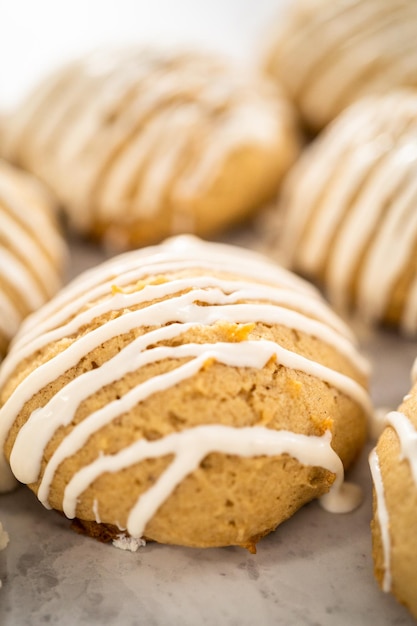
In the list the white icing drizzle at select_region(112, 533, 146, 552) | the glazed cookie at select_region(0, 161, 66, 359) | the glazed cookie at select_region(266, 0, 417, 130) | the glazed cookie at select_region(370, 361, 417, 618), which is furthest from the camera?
the glazed cookie at select_region(266, 0, 417, 130)

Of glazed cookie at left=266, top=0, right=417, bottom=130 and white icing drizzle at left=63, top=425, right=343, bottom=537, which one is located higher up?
glazed cookie at left=266, top=0, right=417, bottom=130

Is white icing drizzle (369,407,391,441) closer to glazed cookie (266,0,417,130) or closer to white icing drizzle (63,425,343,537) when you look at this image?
white icing drizzle (63,425,343,537)

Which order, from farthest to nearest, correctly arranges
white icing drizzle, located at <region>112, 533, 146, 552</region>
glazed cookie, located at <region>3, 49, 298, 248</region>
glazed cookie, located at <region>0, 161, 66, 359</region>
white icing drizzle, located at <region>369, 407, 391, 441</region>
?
glazed cookie, located at <region>3, 49, 298, 248</region>
glazed cookie, located at <region>0, 161, 66, 359</region>
white icing drizzle, located at <region>369, 407, 391, 441</region>
white icing drizzle, located at <region>112, 533, 146, 552</region>

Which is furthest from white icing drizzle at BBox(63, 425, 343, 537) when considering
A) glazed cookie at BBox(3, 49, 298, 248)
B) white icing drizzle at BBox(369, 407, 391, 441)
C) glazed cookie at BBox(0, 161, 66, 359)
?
glazed cookie at BBox(3, 49, 298, 248)

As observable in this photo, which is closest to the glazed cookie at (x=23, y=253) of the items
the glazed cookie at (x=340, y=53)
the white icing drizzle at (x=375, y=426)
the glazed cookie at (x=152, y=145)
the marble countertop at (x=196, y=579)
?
the glazed cookie at (x=152, y=145)

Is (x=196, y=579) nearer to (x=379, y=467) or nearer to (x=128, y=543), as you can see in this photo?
(x=128, y=543)

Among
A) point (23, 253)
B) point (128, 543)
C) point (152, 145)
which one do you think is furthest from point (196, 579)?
Answer: point (152, 145)
